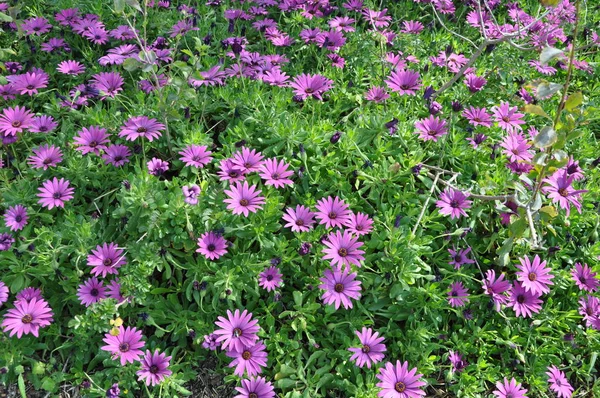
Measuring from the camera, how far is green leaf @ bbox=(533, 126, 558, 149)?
203 cm

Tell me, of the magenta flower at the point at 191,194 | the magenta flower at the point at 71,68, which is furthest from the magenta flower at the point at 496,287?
the magenta flower at the point at 71,68

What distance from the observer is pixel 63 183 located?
103 inches

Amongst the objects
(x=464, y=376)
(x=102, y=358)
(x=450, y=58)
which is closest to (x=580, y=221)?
(x=464, y=376)

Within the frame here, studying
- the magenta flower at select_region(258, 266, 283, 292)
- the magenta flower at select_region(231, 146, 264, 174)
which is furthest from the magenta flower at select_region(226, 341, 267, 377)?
the magenta flower at select_region(231, 146, 264, 174)

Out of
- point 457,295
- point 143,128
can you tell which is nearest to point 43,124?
point 143,128

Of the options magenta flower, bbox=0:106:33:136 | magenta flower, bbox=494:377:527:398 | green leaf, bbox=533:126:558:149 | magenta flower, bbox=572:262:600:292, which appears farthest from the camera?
magenta flower, bbox=0:106:33:136

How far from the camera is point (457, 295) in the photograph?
2510 millimetres

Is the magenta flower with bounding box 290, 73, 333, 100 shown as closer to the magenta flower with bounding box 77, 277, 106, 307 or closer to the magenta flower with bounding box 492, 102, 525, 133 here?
the magenta flower with bounding box 492, 102, 525, 133

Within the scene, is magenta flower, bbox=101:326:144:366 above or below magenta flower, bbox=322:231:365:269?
below

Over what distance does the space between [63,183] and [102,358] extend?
0.81 m

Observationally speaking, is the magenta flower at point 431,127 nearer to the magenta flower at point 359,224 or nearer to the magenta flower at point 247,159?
the magenta flower at point 359,224

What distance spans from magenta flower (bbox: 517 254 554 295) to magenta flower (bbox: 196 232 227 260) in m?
1.26

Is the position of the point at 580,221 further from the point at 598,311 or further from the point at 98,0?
the point at 98,0

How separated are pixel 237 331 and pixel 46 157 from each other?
1228 mm
